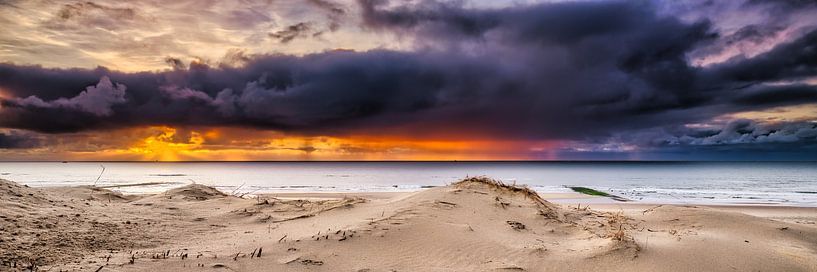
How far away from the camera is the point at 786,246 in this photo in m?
7.05

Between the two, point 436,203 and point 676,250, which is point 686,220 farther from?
point 436,203

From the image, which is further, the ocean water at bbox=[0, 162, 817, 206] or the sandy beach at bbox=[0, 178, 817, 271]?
the ocean water at bbox=[0, 162, 817, 206]

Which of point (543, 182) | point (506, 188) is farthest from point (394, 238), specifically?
point (543, 182)

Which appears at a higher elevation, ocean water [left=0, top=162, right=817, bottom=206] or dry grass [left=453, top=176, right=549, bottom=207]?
dry grass [left=453, top=176, right=549, bottom=207]

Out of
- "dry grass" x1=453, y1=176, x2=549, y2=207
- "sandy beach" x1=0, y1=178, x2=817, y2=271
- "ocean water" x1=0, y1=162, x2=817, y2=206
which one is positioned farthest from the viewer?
"ocean water" x1=0, y1=162, x2=817, y2=206

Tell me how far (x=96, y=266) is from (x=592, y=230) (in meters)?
7.52

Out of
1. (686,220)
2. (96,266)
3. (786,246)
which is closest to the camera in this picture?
(96,266)

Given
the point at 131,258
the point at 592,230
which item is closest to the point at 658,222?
the point at 592,230

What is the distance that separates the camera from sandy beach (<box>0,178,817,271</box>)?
5707 millimetres

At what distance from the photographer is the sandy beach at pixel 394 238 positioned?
18.7 feet

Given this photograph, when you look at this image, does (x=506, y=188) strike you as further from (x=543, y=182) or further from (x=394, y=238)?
(x=543, y=182)

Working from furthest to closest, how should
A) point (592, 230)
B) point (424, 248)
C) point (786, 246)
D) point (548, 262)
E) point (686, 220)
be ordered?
point (686, 220)
point (592, 230)
point (786, 246)
point (424, 248)
point (548, 262)

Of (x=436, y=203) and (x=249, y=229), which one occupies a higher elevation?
(x=436, y=203)

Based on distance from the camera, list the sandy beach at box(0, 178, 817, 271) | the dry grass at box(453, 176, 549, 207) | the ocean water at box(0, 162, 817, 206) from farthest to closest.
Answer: the ocean water at box(0, 162, 817, 206)
the dry grass at box(453, 176, 549, 207)
the sandy beach at box(0, 178, 817, 271)
